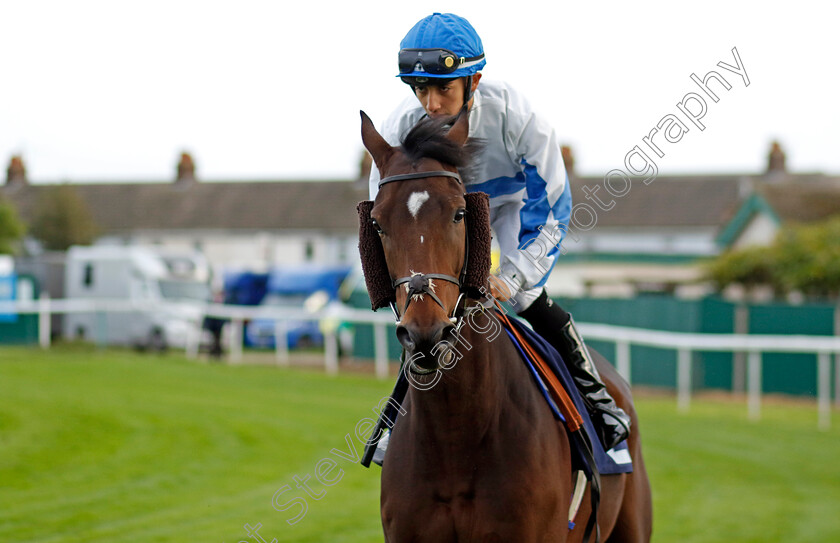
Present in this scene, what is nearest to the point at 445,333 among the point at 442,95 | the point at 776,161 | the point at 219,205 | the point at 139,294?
the point at 442,95

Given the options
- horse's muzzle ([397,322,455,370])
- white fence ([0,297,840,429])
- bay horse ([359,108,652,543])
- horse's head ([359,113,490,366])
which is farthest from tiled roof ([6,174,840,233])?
horse's muzzle ([397,322,455,370])

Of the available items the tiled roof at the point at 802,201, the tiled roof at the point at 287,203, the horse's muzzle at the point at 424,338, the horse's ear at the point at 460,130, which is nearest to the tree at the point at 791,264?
the tiled roof at the point at 802,201

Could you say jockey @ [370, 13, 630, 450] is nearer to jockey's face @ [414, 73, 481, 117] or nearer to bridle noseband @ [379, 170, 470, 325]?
jockey's face @ [414, 73, 481, 117]

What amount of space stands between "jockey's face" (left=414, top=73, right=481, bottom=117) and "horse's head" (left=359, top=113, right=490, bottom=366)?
0.65 feet

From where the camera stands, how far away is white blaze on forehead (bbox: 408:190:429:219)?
2758 millimetres

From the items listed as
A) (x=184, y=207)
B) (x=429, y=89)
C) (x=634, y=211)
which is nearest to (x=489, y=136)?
(x=429, y=89)

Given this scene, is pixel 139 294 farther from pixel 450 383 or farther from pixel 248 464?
pixel 450 383

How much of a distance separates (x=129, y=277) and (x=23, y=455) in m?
14.6

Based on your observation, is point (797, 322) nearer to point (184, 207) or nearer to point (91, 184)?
point (184, 207)

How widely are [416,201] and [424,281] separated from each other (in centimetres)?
25

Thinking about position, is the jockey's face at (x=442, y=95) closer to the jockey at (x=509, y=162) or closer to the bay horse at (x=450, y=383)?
the jockey at (x=509, y=162)

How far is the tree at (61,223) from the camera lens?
3981 cm

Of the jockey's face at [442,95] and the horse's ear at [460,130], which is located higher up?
the jockey's face at [442,95]

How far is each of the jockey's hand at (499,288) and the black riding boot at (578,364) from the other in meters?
0.54
